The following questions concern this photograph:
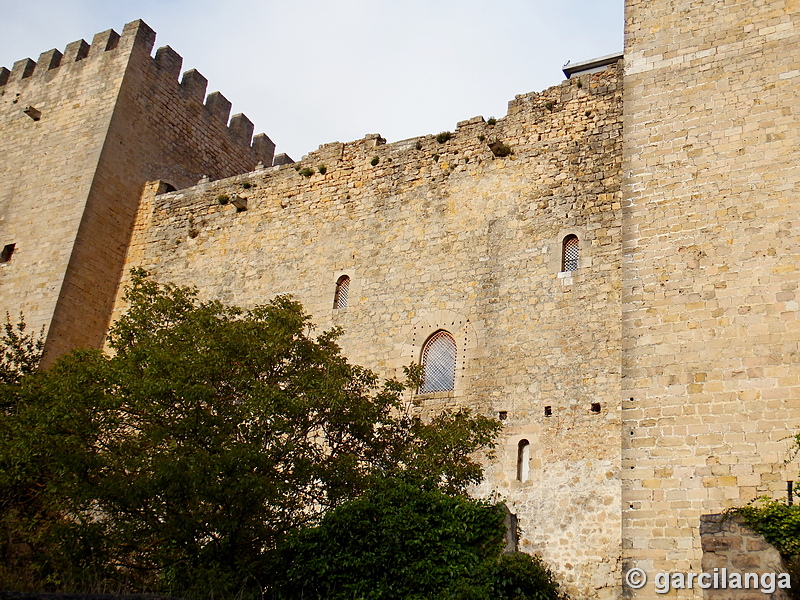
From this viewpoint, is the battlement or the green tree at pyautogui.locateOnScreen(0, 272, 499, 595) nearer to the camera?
the green tree at pyautogui.locateOnScreen(0, 272, 499, 595)

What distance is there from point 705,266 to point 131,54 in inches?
551

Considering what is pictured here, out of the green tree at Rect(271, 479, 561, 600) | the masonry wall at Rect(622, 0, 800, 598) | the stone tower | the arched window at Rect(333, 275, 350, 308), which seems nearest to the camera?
the masonry wall at Rect(622, 0, 800, 598)

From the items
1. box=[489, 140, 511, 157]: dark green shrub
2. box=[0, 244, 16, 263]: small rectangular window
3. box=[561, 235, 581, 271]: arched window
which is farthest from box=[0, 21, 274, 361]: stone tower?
box=[561, 235, 581, 271]: arched window

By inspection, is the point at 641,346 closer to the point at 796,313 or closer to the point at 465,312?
the point at 796,313

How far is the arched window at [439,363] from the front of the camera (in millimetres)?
13906

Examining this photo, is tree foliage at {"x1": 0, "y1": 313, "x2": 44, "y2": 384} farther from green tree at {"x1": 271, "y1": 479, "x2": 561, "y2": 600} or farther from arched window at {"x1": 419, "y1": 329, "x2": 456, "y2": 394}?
green tree at {"x1": 271, "y1": 479, "x2": 561, "y2": 600}

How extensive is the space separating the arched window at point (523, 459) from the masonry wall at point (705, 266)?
103 inches

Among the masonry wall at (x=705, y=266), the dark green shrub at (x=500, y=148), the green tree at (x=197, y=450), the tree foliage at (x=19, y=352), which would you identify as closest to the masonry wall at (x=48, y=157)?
the tree foliage at (x=19, y=352)

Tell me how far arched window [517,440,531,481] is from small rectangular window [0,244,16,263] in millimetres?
11854

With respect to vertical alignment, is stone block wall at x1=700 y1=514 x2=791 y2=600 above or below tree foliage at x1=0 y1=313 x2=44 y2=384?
below

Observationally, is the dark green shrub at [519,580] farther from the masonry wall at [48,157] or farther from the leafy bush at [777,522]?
the masonry wall at [48,157]

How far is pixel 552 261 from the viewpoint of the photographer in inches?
541

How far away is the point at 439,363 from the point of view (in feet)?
46.4

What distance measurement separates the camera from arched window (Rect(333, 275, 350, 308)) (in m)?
15.6
